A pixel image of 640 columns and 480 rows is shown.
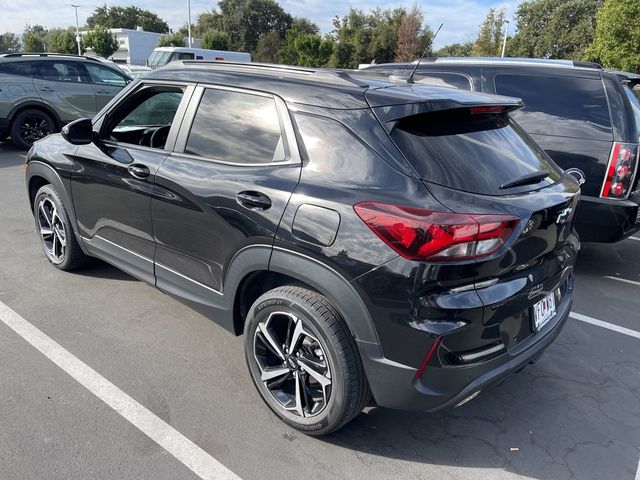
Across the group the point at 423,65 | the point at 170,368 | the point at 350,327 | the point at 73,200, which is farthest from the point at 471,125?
the point at 423,65

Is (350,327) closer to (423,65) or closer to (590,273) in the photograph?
(590,273)

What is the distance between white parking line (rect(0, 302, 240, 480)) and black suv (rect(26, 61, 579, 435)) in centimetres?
46

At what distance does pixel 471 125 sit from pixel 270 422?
1842 millimetres

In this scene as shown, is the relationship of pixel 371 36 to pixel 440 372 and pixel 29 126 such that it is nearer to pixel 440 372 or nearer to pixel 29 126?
pixel 29 126

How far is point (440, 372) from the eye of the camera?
215cm

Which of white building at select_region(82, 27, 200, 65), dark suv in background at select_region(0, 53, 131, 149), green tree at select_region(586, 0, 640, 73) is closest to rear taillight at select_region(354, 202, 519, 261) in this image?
dark suv in background at select_region(0, 53, 131, 149)

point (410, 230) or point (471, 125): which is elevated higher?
point (471, 125)

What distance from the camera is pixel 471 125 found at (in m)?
2.57

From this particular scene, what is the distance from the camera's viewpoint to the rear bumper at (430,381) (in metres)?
2.17

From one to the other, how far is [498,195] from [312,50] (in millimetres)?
40209

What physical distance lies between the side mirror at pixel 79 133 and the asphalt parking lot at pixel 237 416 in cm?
121

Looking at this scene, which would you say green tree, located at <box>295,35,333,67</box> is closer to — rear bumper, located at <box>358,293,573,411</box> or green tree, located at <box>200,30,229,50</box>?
green tree, located at <box>200,30,229,50</box>

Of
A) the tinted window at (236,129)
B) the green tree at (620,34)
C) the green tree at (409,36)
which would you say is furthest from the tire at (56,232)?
the green tree at (409,36)

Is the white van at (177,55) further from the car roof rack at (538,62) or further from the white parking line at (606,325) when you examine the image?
the white parking line at (606,325)
